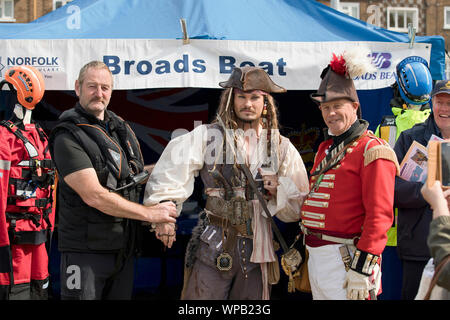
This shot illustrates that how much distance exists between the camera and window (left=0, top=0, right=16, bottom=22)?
21.0 metres

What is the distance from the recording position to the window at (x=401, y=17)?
2284 centimetres

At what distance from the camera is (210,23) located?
4.06 meters

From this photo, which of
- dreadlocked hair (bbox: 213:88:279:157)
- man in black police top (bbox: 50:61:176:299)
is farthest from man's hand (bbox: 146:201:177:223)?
dreadlocked hair (bbox: 213:88:279:157)

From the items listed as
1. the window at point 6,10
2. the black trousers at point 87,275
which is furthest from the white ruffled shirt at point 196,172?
the window at point 6,10

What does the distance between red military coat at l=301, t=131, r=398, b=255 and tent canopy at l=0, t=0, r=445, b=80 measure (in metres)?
1.81

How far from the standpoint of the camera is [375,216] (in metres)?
2.31

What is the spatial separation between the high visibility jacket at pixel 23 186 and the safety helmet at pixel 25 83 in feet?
0.67

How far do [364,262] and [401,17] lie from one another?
23817 mm

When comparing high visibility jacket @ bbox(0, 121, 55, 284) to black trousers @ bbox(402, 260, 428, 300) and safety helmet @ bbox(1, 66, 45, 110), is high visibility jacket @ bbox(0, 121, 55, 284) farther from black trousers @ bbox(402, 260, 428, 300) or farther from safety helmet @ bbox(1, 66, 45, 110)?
black trousers @ bbox(402, 260, 428, 300)

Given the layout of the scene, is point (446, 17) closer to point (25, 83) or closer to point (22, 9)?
point (22, 9)

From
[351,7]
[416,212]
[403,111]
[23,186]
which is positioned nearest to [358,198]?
[416,212]

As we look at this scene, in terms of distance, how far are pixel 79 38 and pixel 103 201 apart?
1783mm

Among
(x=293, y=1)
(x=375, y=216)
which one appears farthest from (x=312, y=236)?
(x=293, y=1)
